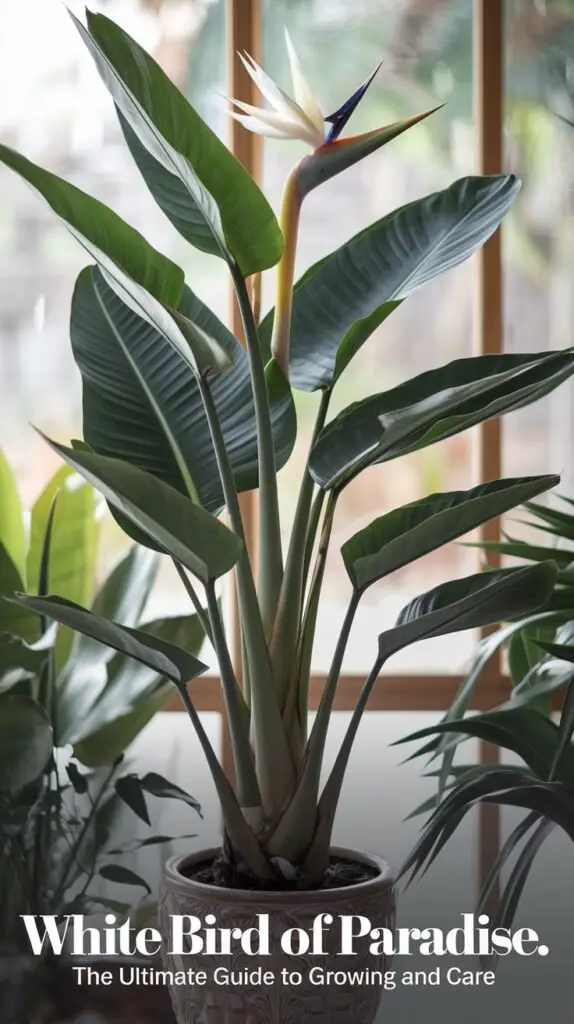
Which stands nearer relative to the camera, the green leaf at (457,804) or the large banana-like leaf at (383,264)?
the green leaf at (457,804)

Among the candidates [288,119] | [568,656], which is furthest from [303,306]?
[568,656]

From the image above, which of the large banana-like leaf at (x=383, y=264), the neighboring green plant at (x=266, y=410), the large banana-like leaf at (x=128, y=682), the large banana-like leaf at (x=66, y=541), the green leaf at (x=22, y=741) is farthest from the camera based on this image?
the large banana-like leaf at (x=66, y=541)

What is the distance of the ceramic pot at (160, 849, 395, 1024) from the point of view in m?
0.92

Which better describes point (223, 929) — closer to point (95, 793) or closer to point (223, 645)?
point (223, 645)

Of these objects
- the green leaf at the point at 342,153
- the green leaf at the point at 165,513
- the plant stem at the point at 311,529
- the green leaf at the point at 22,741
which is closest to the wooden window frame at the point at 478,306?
the green leaf at the point at 22,741

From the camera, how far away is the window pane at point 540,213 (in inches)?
73.3

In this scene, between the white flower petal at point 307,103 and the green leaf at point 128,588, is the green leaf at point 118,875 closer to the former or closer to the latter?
the green leaf at point 128,588

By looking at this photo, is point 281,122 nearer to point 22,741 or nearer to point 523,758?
point 523,758

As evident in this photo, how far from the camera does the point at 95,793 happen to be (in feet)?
4.98

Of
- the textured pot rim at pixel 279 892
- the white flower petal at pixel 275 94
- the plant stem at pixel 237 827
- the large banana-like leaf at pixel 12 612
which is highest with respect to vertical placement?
the white flower petal at pixel 275 94

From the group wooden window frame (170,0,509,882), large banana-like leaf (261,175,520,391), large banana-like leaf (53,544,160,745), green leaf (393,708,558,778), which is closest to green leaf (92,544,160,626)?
large banana-like leaf (53,544,160,745)

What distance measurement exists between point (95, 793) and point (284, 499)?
61cm

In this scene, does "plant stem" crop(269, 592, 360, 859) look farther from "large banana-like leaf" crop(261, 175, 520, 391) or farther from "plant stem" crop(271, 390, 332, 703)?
"large banana-like leaf" crop(261, 175, 520, 391)

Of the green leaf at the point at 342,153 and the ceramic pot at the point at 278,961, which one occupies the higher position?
the green leaf at the point at 342,153
